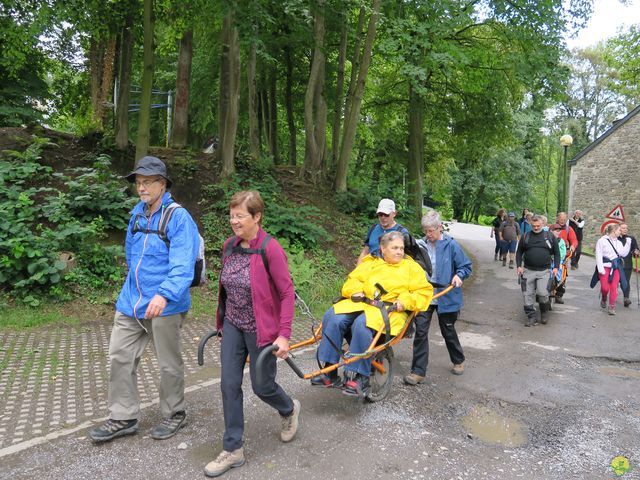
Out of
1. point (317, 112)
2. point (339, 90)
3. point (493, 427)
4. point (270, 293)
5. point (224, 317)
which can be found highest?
point (339, 90)

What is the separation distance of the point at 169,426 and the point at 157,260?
133 centimetres

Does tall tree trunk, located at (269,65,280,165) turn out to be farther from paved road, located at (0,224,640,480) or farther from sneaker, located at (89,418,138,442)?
sneaker, located at (89,418,138,442)

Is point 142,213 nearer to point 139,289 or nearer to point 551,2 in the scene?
point 139,289

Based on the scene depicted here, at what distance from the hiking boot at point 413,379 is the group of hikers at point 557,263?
427cm

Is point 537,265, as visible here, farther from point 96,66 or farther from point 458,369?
point 96,66

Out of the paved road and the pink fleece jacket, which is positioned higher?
the pink fleece jacket

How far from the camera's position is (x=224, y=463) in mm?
3523

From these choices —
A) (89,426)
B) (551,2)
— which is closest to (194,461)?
(89,426)

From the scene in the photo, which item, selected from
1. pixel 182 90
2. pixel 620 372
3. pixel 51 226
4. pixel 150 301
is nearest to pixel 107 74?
pixel 182 90

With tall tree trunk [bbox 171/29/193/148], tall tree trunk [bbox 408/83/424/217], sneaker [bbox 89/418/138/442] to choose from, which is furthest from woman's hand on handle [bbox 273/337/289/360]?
tall tree trunk [bbox 408/83/424/217]

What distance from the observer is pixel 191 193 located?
12.5m

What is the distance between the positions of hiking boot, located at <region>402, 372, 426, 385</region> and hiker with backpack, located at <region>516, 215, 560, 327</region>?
4324mm

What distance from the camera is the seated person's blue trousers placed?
449cm

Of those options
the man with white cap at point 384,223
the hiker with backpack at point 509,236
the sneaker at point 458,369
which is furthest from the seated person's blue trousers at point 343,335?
the hiker with backpack at point 509,236
